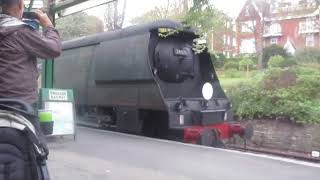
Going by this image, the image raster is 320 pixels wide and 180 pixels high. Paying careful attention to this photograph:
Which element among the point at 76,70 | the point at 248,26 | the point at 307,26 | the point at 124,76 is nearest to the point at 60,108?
the point at 124,76

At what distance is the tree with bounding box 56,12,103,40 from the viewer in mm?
37219

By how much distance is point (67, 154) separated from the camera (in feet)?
29.6

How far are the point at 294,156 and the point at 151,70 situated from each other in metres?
3.62

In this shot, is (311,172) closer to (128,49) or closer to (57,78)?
(128,49)

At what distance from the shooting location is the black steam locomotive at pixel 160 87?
12438mm

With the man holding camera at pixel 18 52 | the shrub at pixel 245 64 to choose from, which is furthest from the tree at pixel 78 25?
the man holding camera at pixel 18 52

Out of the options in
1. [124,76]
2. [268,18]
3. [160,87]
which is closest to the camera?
[160,87]

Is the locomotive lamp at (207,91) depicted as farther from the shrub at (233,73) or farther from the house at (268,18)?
the house at (268,18)

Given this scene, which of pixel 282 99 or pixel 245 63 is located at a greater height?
pixel 245 63

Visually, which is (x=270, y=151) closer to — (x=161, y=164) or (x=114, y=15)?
(x=161, y=164)

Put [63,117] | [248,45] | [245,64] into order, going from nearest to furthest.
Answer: [63,117], [245,64], [248,45]

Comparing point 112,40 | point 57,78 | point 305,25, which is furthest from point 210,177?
point 305,25

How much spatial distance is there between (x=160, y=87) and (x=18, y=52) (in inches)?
363

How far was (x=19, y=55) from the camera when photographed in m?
3.25
